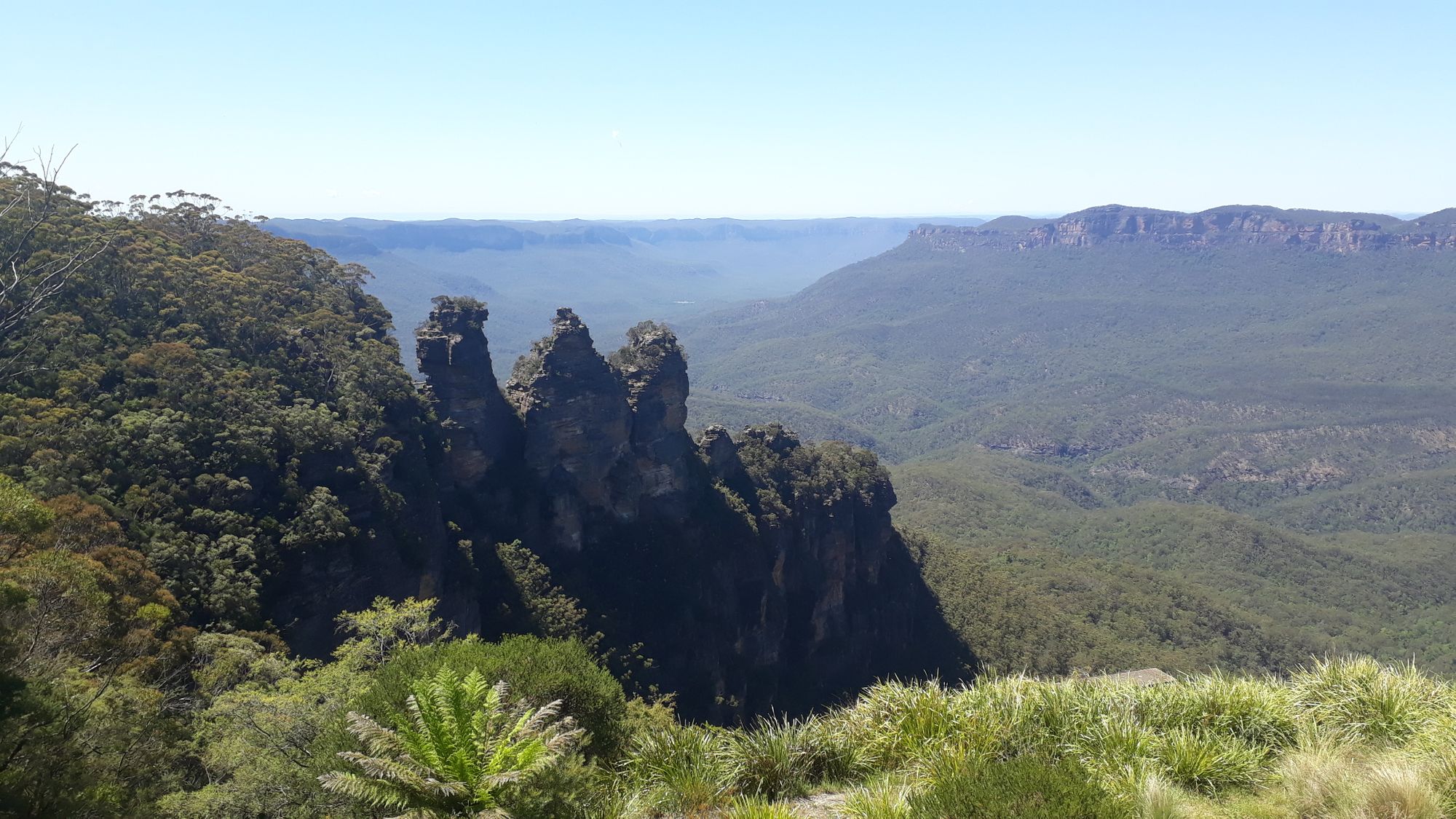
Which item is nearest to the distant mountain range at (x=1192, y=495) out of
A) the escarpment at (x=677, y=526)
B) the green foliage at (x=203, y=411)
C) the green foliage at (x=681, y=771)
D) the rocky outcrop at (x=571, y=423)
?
the escarpment at (x=677, y=526)

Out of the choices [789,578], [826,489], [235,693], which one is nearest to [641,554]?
[789,578]

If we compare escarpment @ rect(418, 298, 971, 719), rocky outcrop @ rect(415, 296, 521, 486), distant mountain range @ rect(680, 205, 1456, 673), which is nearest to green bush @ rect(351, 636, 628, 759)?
escarpment @ rect(418, 298, 971, 719)

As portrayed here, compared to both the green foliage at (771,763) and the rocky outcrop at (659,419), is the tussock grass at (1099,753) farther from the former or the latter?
the rocky outcrop at (659,419)

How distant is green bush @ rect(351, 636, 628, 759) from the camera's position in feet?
42.5

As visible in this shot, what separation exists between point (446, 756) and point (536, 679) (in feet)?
12.9

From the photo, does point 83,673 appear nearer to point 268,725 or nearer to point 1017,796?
point 268,725

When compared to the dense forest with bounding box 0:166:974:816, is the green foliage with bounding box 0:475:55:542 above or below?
above

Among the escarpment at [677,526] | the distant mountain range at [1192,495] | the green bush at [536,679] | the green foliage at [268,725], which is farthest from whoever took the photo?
the distant mountain range at [1192,495]

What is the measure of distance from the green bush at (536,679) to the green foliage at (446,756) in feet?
6.33

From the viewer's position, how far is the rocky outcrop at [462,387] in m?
39.8

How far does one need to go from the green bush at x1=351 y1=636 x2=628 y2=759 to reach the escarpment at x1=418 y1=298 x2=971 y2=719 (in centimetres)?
2241

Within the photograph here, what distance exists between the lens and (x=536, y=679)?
13594mm

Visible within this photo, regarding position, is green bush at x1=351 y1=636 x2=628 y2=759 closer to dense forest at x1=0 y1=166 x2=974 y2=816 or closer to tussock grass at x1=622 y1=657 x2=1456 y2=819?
dense forest at x1=0 y1=166 x2=974 y2=816

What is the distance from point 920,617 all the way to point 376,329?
139 feet
